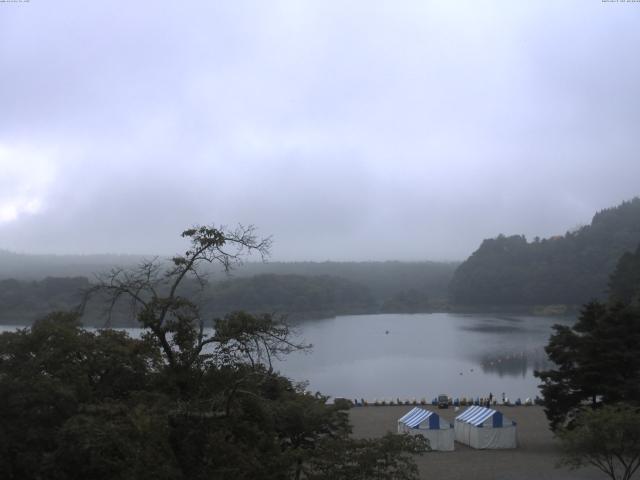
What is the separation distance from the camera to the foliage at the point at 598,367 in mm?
13570

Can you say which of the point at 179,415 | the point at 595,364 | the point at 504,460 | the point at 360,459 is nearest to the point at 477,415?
the point at 504,460

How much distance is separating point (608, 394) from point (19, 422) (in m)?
10.7

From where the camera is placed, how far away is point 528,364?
1342 inches

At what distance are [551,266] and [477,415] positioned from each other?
197 ft

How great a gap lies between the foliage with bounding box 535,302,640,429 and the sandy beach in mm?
930

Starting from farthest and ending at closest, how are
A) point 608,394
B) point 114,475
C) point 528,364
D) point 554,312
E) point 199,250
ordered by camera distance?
point 554,312, point 528,364, point 608,394, point 199,250, point 114,475

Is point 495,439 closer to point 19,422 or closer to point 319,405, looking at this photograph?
point 319,405

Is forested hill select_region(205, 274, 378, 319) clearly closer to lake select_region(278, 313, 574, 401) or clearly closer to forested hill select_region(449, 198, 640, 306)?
lake select_region(278, 313, 574, 401)

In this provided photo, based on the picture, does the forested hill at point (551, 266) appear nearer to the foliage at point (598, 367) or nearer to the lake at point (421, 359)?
the lake at point (421, 359)

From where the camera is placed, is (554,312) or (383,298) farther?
(383,298)

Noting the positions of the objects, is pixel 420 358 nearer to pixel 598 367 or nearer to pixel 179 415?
pixel 598 367

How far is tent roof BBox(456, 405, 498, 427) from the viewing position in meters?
14.5

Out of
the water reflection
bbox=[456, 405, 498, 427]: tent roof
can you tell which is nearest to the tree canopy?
bbox=[456, 405, 498, 427]: tent roof

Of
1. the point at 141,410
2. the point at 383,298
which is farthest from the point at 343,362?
the point at 383,298
